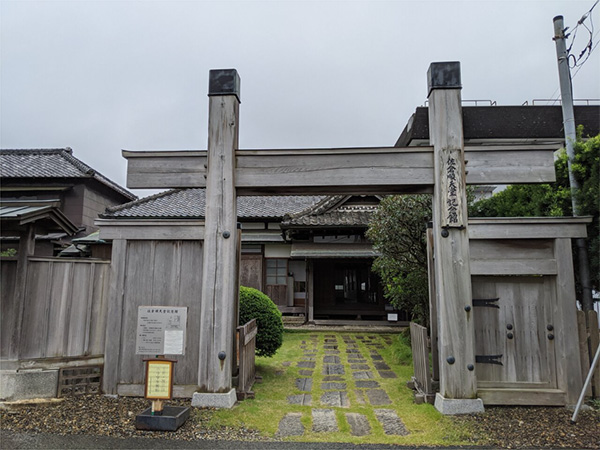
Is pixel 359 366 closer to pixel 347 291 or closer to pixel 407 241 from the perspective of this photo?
pixel 407 241

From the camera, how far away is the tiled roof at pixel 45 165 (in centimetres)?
1794

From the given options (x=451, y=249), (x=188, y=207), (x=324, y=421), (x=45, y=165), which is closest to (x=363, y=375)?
(x=324, y=421)

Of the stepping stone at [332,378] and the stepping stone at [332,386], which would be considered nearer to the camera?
the stepping stone at [332,386]

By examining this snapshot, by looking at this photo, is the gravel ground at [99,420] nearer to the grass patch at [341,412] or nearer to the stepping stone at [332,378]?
the grass patch at [341,412]

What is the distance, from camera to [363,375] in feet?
25.2

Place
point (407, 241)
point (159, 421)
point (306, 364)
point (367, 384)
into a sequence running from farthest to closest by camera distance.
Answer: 1. point (407, 241)
2. point (306, 364)
3. point (367, 384)
4. point (159, 421)

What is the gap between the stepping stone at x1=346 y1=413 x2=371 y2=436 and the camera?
182 inches

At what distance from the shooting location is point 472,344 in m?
5.18

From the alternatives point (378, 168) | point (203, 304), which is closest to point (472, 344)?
point (378, 168)

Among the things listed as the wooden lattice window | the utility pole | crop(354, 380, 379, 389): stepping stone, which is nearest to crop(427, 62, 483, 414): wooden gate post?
crop(354, 380, 379, 389): stepping stone

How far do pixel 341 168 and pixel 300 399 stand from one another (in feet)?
12.1

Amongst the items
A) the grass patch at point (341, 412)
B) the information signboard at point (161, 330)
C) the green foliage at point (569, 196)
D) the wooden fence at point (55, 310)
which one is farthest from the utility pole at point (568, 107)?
the wooden fence at point (55, 310)

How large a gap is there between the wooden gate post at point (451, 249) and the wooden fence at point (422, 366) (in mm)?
232

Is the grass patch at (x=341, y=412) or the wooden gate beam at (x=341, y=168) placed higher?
the wooden gate beam at (x=341, y=168)
